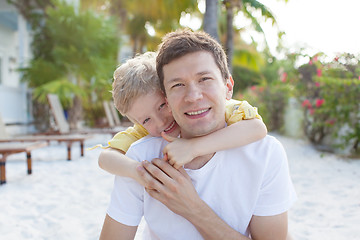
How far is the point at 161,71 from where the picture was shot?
68.7 inches

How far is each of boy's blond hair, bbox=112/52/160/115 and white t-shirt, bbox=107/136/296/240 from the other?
65 cm

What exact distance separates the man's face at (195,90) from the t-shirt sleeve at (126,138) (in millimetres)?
617

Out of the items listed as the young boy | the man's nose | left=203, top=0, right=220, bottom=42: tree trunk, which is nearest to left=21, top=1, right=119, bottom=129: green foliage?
left=203, top=0, right=220, bottom=42: tree trunk

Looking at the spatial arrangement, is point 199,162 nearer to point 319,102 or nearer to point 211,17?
point 319,102

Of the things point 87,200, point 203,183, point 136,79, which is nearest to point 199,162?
point 203,183

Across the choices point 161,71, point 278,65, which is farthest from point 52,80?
point 278,65

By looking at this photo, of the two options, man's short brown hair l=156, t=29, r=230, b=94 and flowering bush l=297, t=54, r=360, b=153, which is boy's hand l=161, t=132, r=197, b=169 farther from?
flowering bush l=297, t=54, r=360, b=153

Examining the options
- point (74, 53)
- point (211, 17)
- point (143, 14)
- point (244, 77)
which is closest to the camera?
point (211, 17)

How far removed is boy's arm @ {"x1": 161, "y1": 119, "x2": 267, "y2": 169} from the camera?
5.16ft

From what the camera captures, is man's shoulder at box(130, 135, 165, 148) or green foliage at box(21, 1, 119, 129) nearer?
man's shoulder at box(130, 135, 165, 148)

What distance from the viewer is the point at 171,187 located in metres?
1.54

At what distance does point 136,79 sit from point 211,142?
69 cm

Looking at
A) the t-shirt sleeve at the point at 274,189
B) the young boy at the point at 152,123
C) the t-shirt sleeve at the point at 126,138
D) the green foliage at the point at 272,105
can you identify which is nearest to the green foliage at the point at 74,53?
the green foliage at the point at 272,105

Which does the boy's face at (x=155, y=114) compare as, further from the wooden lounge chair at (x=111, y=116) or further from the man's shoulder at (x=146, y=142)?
the wooden lounge chair at (x=111, y=116)
